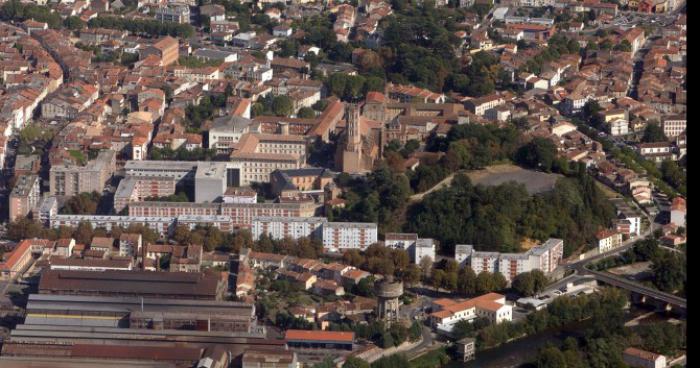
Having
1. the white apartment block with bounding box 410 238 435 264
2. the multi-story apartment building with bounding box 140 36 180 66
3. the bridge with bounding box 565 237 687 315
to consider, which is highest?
the multi-story apartment building with bounding box 140 36 180 66

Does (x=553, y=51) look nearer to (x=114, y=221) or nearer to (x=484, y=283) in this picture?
(x=484, y=283)

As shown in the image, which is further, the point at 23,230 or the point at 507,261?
the point at 23,230

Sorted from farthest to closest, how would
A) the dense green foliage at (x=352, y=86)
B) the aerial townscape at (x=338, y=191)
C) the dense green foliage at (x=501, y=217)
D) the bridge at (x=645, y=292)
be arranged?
1. the dense green foliage at (x=352, y=86)
2. the dense green foliage at (x=501, y=217)
3. the bridge at (x=645, y=292)
4. the aerial townscape at (x=338, y=191)

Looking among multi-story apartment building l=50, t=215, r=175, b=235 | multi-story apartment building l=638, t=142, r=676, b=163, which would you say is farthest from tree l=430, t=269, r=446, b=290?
multi-story apartment building l=638, t=142, r=676, b=163

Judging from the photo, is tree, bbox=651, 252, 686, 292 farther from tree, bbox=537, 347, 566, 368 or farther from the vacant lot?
tree, bbox=537, 347, 566, 368

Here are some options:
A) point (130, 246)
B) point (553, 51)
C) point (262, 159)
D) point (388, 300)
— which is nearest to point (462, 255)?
point (388, 300)

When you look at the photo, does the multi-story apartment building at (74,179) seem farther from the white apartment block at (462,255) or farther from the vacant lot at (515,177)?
the white apartment block at (462,255)

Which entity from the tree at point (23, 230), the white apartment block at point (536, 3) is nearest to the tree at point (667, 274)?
the tree at point (23, 230)
